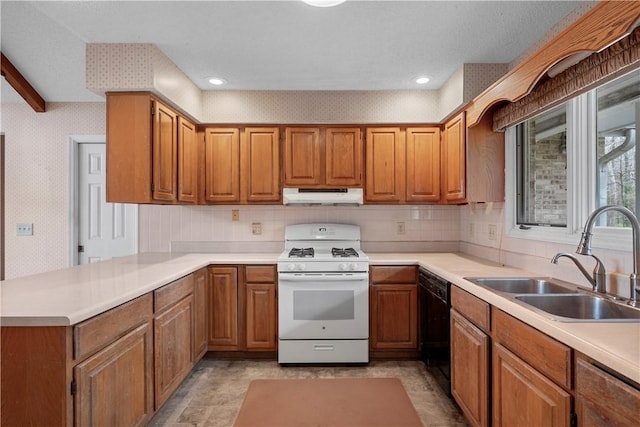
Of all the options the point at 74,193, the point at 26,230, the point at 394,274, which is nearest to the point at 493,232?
the point at 394,274

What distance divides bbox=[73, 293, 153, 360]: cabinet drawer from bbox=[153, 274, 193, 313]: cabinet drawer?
8 cm

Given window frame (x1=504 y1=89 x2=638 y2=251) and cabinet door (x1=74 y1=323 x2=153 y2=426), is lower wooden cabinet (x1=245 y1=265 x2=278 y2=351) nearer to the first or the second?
cabinet door (x1=74 y1=323 x2=153 y2=426)

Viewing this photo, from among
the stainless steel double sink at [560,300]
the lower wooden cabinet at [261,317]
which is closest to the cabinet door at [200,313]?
the lower wooden cabinet at [261,317]

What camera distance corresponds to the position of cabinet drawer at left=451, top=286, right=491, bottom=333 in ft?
5.51

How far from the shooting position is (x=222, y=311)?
2.84m

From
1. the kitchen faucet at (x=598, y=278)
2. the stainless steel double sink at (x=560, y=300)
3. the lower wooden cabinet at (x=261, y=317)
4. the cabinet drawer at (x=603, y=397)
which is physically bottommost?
the lower wooden cabinet at (x=261, y=317)

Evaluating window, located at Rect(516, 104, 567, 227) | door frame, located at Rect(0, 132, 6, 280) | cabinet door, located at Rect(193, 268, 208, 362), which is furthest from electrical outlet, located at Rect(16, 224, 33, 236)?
window, located at Rect(516, 104, 567, 227)

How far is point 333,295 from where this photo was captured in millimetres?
2752

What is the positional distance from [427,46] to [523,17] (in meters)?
0.58

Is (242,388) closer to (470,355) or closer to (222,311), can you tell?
(222,311)

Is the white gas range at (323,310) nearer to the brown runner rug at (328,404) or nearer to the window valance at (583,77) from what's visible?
the brown runner rug at (328,404)

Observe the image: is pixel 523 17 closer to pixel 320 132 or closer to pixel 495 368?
pixel 320 132

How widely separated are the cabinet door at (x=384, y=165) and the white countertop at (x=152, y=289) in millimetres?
639

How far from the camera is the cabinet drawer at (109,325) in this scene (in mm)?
1345
